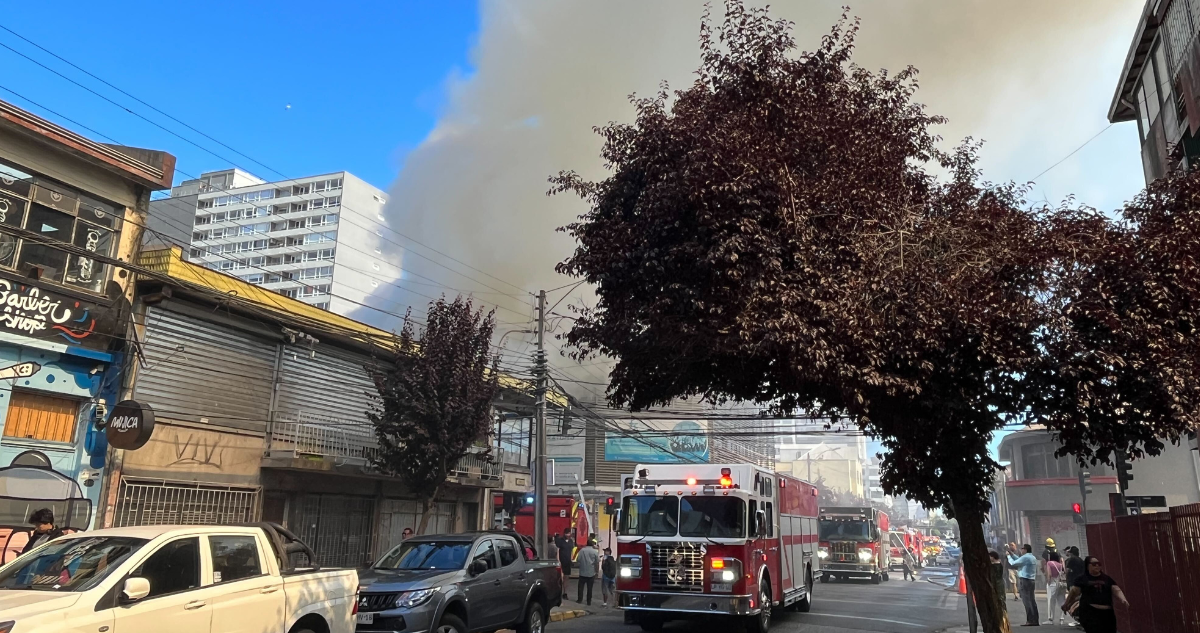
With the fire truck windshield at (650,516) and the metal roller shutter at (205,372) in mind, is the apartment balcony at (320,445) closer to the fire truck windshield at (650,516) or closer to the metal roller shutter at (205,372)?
the metal roller shutter at (205,372)

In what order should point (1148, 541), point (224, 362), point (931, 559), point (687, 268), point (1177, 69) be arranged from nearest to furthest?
point (687, 268), point (1148, 541), point (1177, 69), point (224, 362), point (931, 559)

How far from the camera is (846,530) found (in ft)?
96.0

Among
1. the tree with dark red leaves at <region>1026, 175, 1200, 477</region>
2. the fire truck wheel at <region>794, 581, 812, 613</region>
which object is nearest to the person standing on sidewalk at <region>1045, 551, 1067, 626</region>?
the fire truck wheel at <region>794, 581, 812, 613</region>

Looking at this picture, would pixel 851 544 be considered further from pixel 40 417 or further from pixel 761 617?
pixel 40 417

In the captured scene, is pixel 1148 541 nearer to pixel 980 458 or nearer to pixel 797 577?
pixel 980 458

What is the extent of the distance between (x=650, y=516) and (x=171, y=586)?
7.81 meters

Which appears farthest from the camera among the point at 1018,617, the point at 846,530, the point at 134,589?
the point at 846,530

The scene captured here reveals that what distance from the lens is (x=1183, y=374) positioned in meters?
6.17

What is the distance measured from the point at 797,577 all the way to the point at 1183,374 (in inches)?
417

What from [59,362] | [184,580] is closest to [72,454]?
[59,362]

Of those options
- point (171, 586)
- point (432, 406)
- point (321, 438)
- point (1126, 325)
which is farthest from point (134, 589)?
point (321, 438)

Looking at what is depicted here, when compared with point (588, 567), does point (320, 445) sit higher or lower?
higher

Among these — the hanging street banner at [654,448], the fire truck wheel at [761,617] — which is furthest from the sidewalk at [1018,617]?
the hanging street banner at [654,448]

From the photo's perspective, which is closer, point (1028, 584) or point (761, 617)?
point (761, 617)
